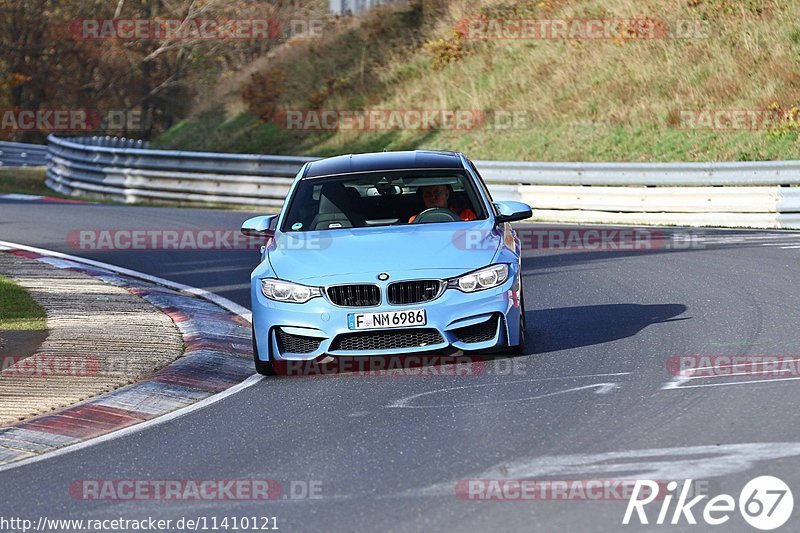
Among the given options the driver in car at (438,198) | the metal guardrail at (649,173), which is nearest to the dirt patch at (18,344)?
the driver in car at (438,198)

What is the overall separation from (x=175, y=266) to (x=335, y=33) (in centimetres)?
2604

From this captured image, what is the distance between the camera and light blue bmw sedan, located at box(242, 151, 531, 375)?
9.23 metres

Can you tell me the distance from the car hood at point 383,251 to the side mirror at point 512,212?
179mm

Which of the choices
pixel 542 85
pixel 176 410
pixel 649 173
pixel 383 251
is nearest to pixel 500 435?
pixel 176 410

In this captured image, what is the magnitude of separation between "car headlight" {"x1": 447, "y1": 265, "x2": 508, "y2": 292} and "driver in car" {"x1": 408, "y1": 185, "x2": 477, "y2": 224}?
1.09 meters

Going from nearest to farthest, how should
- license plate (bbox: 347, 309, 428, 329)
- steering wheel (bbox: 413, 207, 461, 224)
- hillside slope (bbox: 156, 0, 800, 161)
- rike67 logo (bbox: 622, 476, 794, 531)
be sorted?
rike67 logo (bbox: 622, 476, 794, 531) → license plate (bbox: 347, 309, 428, 329) → steering wheel (bbox: 413, 207, 461, 224) → hillside slope (bbox: 156, 0, 800, 161)

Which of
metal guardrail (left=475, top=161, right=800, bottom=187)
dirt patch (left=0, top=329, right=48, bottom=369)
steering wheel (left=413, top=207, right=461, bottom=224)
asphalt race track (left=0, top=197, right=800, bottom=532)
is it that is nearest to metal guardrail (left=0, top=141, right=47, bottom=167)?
metal guardrail (left=475, top=161, right=800, bottom=187)

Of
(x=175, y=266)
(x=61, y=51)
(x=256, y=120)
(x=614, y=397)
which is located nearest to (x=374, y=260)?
(x=614, y=397)

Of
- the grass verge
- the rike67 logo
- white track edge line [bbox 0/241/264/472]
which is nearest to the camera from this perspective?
the rike67 logo

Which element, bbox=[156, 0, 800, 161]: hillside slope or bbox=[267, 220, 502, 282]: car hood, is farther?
bbox=[156, 0, 800, 161]: hillside slope

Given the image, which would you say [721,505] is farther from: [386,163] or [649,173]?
[649,173]

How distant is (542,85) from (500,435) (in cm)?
2592

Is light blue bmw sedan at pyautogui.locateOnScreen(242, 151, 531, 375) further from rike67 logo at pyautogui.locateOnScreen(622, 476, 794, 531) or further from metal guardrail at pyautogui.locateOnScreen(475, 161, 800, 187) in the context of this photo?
metal guardrail at pyautogui.locateOnScreen(475, 161, 800, 187)

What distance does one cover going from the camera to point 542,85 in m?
32.3
